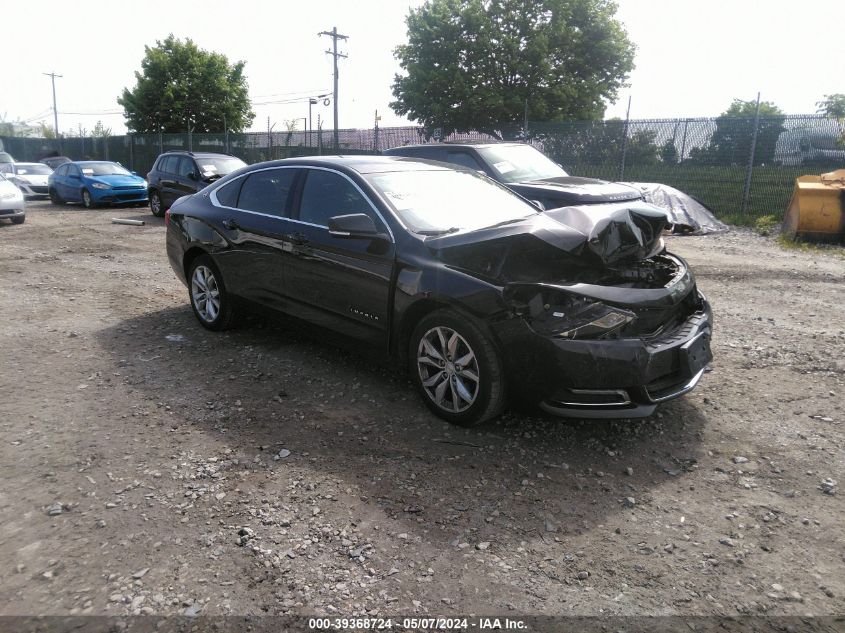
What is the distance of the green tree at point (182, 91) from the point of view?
35.0 meters

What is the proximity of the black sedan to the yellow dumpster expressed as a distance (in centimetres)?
841

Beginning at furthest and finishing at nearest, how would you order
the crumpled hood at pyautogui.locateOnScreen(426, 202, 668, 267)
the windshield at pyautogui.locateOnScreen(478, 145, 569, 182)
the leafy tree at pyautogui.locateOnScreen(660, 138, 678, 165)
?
the leafy tree at pyautogui.locateOnScreen(660, 138, 678, 165) < the windshield at pyautogui.locateOnScreen(478, 145, 569, 182) < the crumpled hood at pyautogui.locateOnScreen(426, 202, 668, 267)

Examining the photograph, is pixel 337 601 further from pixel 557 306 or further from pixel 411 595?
pixel 557 306

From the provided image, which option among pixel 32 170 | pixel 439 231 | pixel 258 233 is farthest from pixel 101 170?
pixel 439 231

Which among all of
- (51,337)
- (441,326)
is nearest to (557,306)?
(441,326)

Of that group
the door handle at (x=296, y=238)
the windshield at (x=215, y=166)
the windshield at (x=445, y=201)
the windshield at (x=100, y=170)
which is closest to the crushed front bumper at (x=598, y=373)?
the windshield at (x=445, y=201)

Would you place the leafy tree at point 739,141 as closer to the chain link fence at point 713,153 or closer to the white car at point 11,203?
the chain link fence at point 713,153

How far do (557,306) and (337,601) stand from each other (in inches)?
75.5

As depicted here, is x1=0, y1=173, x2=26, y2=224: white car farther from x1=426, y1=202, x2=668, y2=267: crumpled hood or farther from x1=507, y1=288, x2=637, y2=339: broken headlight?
x1=507, y1=288, x2=637, y2=339: broken headlight

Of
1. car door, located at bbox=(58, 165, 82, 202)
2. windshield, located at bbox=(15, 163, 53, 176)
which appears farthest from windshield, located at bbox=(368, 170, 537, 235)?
windshield, located at bbox=(15, 163, 53, 176)

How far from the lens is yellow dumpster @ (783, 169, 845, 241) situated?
1112cm

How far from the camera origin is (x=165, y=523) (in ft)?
10.0

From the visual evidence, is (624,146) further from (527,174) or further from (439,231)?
(439,231)

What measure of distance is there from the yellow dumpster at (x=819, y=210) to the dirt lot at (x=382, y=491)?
6.64 metres
